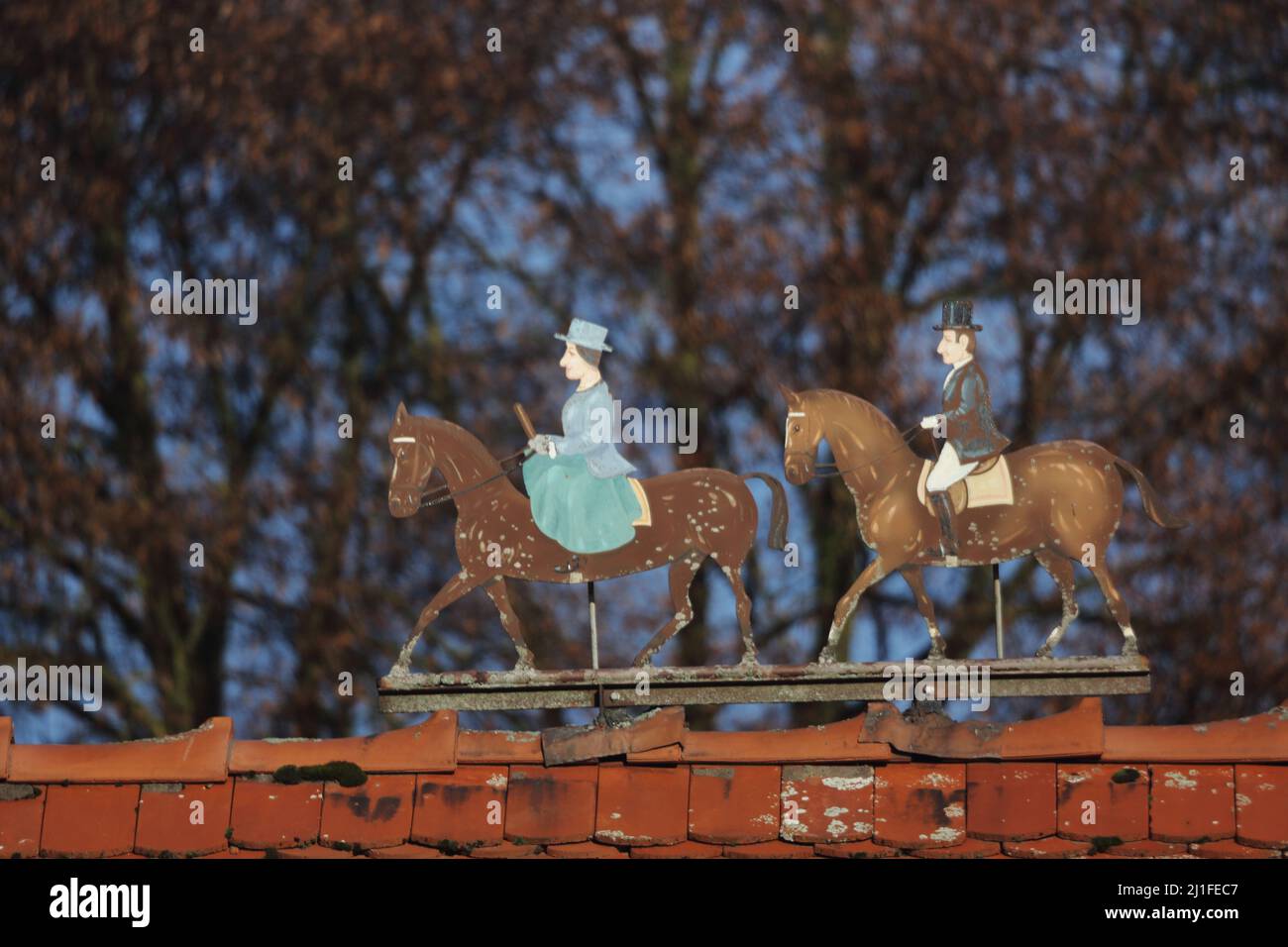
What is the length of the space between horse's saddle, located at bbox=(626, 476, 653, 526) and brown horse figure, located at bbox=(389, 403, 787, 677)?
15mm

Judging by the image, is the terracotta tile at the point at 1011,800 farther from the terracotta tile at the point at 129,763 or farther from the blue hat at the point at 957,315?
the terracotta tile at the point at 129,763

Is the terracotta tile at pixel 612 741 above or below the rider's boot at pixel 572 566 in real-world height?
below

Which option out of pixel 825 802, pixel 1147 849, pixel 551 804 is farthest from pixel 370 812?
pixel 1147 849

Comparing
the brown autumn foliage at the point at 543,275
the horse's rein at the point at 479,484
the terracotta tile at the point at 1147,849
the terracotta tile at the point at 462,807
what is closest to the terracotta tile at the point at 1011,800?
the terracotta tile at the point at 1147,849

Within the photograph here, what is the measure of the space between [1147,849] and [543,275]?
28.5 ft

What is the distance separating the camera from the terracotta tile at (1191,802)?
25.7ft

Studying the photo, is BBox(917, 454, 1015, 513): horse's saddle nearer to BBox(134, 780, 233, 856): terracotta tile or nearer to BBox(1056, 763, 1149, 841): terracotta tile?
BBox(1056, 763, 1149, 841): terracotta tile

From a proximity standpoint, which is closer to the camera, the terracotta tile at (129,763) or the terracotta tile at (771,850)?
the terracotta tile at (771,850)

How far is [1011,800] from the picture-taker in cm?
793

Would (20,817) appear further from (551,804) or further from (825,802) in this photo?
(825,802)

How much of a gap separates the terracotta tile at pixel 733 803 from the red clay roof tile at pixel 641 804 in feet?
0.12

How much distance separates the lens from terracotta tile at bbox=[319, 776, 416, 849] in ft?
26.3

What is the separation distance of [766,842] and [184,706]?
8.41m

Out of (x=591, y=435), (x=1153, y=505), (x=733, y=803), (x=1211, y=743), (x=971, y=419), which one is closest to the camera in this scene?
(x=1211, y=743)
